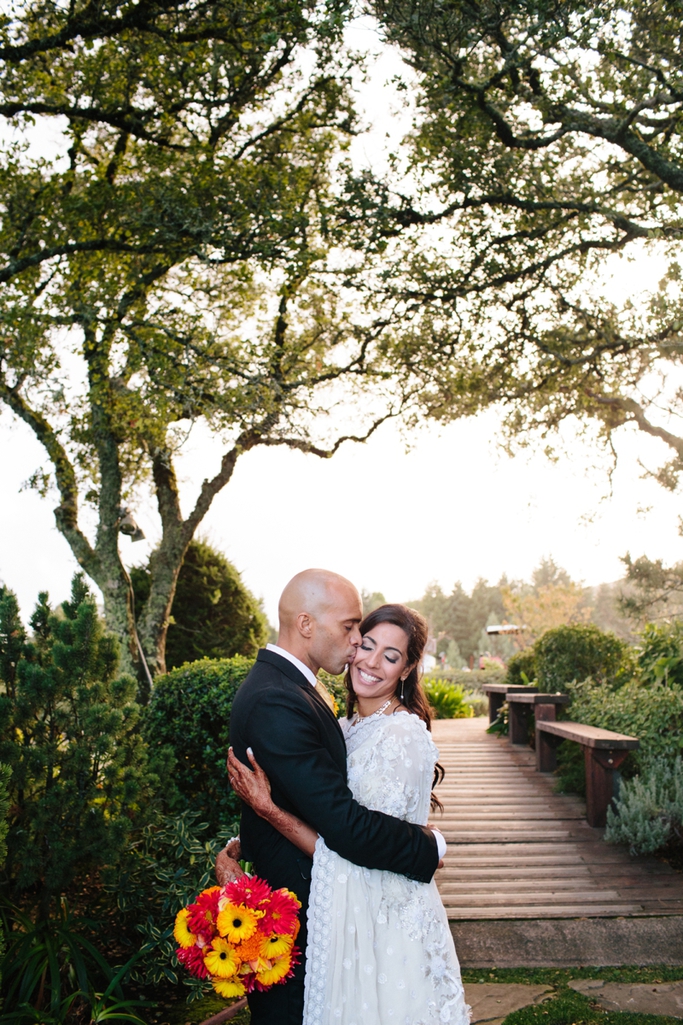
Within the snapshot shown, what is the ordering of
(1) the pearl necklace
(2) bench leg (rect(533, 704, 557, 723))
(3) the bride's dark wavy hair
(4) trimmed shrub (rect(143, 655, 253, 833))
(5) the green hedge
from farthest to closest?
1. (5) the green hedge
2. (2) bench leg (rect(533, 704, 557, 723))
3. (4) trimmed shrub (rect(143, 655, 253, 833))
4. (3) the bride's dark wavy hair
5. (1) the pearl necklace

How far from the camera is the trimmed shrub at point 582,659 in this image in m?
10.1

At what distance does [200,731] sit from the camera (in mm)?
5977

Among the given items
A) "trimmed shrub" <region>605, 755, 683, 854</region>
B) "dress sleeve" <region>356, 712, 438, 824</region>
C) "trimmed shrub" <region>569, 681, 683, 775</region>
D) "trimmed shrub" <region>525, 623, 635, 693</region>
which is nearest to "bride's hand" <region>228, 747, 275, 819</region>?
"dress sleeve" <region>356, 712, 438, 824</region>

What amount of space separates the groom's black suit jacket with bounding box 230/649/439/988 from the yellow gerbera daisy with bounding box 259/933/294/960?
0.24m

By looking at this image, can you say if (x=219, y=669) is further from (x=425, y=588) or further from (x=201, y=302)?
(x=425, y=588)

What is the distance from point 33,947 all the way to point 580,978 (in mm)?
3108

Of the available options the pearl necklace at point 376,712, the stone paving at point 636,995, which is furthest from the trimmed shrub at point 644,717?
the pearl necklace at point 376,712

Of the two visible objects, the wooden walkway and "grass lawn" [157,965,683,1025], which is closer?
"grass lawn" [157,965,683,1025]

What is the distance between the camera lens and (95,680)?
13.8 ft

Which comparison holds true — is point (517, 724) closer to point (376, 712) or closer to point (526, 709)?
point (526, 709)

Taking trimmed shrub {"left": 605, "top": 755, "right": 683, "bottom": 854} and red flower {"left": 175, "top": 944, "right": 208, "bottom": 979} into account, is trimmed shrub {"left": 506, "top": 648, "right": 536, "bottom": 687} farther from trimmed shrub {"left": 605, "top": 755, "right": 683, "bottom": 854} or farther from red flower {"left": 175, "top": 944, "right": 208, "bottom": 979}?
red flower {"left": 175, "top": 944, "right": 208, "bottom": 979}

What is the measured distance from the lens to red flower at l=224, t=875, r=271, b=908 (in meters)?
2.09

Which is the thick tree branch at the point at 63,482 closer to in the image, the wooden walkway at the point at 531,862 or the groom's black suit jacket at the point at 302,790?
the wooden walkway at the point at 531,862

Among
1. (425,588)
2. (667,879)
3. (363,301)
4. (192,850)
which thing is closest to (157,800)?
(192,850)
